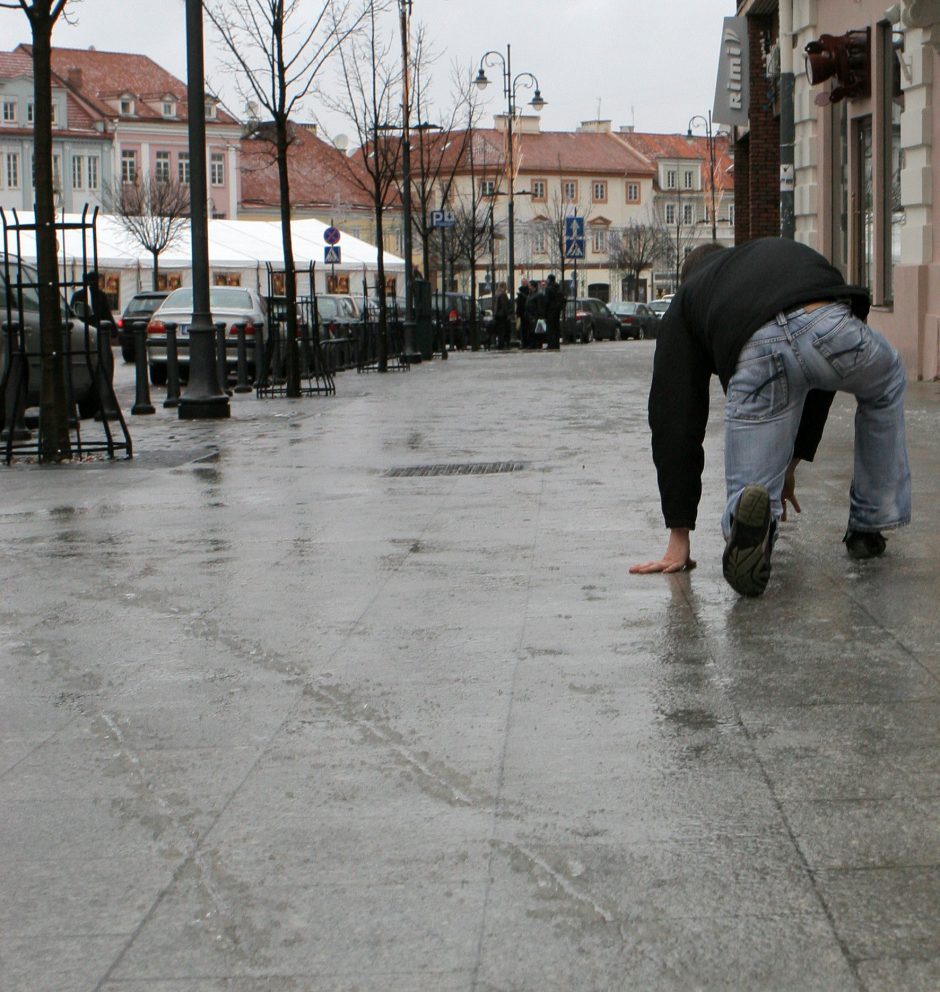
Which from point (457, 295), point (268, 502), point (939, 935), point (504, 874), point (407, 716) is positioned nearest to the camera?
point (939, 935)

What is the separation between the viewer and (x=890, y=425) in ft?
21.5

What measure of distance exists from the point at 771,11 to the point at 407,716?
86.7 feet

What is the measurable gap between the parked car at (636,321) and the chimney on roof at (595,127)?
71.9 meters

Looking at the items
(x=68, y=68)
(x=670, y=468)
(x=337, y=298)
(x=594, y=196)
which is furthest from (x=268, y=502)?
(x=594, y=196)

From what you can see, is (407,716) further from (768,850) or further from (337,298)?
(337,298)

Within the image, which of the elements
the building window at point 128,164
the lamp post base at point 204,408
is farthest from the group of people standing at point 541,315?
the building window at point 128,164

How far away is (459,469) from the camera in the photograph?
37.4 ft

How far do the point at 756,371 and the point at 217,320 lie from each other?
69.6 ft

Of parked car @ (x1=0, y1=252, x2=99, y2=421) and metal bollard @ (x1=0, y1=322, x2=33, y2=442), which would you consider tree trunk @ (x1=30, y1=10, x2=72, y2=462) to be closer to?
metal bollard @ (x1=0, y1=322, x2=33, y2=442)

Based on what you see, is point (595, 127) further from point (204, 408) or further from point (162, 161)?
point (204, 408)

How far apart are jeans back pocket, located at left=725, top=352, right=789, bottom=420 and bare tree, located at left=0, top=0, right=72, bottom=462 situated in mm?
7227

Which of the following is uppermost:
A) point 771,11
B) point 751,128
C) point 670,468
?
point 771,11

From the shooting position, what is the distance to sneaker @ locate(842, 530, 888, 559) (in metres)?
6.85

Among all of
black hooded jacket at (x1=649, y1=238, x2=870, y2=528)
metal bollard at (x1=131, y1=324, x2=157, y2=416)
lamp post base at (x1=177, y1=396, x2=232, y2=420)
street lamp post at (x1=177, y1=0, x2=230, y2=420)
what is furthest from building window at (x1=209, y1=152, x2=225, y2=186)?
black hooded jacket at (x1=649, y1=238, x2=870, y2=528)
